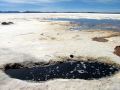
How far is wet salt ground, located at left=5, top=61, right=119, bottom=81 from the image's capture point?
558 inches

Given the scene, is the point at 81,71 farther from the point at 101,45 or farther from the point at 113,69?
the point at 101,45

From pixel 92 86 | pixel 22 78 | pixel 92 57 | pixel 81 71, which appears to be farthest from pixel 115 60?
pixel 22 78

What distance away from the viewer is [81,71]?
1526cm

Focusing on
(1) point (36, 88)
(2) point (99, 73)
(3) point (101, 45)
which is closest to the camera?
(1) point (36, 88)

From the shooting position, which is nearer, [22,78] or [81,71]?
[22,78]

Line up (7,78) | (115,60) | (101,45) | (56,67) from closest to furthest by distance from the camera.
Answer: (7,78), (56,67), (115,60), (101,45)

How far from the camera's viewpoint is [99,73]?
1489cm

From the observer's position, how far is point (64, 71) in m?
Answer: 15.2

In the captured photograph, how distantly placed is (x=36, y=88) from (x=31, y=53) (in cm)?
704

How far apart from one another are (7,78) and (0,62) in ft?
10.1

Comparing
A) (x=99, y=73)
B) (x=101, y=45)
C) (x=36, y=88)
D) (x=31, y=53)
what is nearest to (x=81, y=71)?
(x=99, y=73)

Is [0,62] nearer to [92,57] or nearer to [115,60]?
[92,57]

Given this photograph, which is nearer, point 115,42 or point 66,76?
point 66,76

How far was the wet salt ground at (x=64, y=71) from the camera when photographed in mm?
14161
